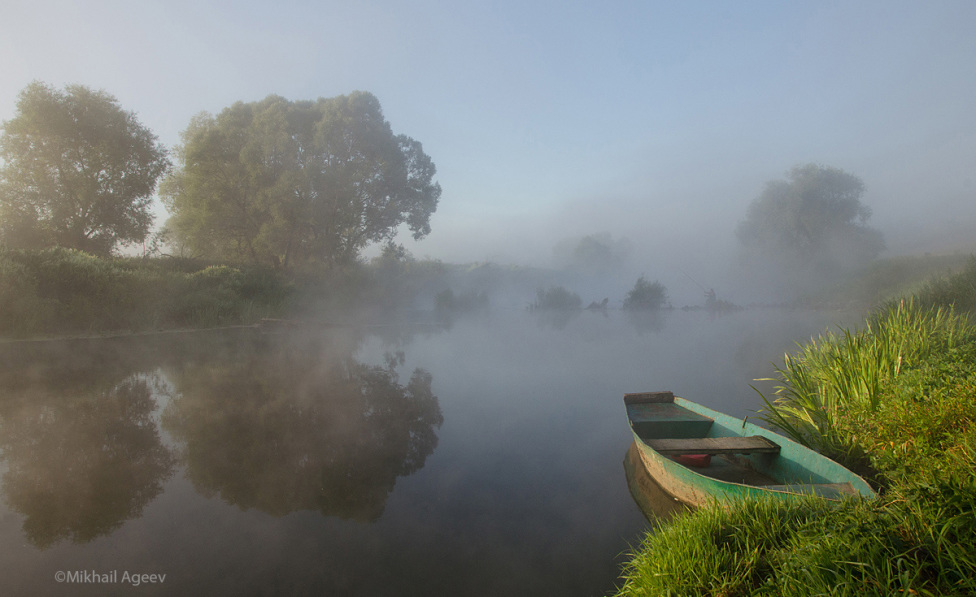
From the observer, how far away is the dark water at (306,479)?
3430 millimetres

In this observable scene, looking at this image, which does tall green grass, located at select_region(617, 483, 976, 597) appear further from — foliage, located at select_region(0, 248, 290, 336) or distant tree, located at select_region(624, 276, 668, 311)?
distant tree, located at select_region(624, 276, 668, 311)

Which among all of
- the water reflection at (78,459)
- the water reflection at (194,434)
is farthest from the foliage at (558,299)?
the water reflection at (78,459)

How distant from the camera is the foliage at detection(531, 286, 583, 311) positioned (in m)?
50.9

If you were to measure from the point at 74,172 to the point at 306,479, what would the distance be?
2436cm

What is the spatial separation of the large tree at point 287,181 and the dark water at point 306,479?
601 inches

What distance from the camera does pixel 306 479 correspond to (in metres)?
4.96

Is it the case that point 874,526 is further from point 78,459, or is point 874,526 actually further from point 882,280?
point 882,280

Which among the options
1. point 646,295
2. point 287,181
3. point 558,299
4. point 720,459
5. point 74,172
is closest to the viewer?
point 720,459

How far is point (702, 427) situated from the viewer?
248 inches

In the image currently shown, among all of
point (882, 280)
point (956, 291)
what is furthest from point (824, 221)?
point (956, 291)

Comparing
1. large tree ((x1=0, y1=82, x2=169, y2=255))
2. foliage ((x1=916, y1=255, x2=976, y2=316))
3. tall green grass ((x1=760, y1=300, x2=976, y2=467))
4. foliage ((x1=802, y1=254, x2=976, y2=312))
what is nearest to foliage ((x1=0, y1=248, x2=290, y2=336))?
large tree ((x1=0, y1=82, x2=169, y2=255))

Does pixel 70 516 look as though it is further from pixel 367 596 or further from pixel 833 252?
pixel 833 252

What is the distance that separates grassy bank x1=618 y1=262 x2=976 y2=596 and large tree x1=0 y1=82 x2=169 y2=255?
86.6 ft
